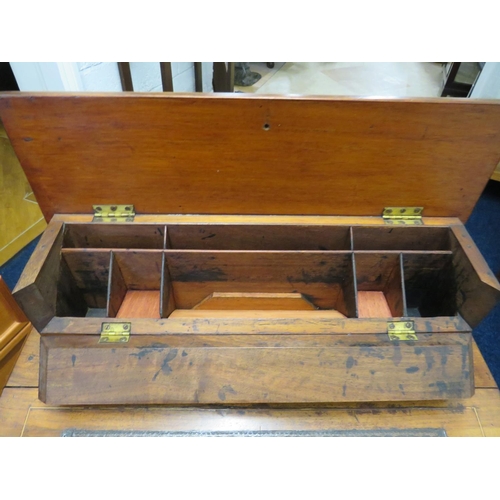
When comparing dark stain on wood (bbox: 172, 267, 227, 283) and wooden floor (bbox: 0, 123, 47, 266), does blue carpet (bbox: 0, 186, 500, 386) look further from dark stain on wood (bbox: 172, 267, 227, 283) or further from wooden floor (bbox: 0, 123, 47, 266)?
dark stain on wood (bbox: 172, 267, 227, 283)

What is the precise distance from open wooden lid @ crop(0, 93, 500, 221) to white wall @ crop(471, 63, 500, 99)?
1.70 m

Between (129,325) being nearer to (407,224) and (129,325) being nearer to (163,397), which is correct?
(163,397)

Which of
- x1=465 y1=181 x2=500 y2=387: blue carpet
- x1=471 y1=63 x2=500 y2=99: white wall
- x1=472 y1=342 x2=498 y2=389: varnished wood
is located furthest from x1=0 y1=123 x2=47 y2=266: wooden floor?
x1=471 y1=63 x2=500 y2=99: white wall

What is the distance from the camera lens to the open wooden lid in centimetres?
103

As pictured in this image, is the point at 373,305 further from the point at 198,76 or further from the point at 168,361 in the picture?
the point at 198,76

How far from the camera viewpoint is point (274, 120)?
1.06m

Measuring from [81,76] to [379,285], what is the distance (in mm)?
1724

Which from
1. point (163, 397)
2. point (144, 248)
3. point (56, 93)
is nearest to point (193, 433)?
point (163, 397)

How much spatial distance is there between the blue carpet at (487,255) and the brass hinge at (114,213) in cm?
119

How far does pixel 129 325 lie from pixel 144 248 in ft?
1.17

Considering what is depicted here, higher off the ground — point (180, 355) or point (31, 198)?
point (180, 355)

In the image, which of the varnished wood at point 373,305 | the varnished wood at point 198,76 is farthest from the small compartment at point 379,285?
the varnished wood at point 198,76

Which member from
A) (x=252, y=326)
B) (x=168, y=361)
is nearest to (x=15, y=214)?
(x=168, y=361)

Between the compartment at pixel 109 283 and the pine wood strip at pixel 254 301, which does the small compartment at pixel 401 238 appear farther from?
the compartment at pixel 109 283
